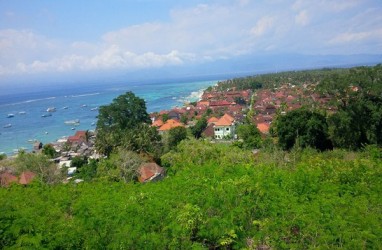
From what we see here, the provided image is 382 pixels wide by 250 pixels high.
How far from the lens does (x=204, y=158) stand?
1625 cm

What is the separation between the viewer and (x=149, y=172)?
21391 millimetres

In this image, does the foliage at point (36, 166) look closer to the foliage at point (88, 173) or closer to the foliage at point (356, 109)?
the foliage at point (88, 173)

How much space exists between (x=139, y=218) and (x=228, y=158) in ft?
33.8

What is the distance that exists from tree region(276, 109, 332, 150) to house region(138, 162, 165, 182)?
9539mm

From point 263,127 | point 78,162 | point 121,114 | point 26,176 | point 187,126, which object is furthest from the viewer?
point 187,126

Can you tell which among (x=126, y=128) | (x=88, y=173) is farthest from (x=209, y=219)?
(x=126, y=128)

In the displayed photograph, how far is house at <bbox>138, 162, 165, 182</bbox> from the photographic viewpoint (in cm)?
2045

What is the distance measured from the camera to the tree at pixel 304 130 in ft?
77.4

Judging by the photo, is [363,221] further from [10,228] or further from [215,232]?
[10,228]

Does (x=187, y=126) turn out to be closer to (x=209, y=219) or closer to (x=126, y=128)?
(x=126, y=128)

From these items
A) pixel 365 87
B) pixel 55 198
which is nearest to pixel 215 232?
pixel 55 198

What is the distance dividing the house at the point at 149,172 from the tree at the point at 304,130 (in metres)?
9.54

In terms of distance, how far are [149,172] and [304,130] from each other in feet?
38.2

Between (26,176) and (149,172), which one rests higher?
(26,176)
